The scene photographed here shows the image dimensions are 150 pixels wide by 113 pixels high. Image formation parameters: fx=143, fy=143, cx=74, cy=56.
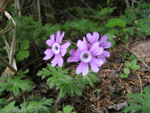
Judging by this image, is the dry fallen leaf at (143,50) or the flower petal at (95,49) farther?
the dry fallen leaf at (143,50)

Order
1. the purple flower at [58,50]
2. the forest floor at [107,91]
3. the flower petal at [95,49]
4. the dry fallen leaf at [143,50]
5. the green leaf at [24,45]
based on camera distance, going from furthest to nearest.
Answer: the dry fallen leaf at [143,50] < the green leaf at [24,45] < the forest floor at [107,91] < the purple flower at [58,50] < the flower petal at [95,49]

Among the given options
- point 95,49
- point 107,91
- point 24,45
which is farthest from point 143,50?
point 24,45

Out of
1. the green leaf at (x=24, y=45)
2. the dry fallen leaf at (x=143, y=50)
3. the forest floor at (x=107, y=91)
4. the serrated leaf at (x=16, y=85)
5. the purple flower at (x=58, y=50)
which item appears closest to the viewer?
the purple flower at (x=58, y=50)

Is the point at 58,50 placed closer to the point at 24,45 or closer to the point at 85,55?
the point at 85,55

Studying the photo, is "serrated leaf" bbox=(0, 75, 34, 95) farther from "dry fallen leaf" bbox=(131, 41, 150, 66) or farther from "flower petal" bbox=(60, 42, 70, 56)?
"dry fallen leaf" bbox=(131, 41, 150, 66)

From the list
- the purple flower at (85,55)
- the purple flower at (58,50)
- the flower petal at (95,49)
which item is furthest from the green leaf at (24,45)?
the flower petal at (95,49)

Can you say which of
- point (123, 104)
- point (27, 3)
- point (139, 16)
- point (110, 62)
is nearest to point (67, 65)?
point (110, 62)

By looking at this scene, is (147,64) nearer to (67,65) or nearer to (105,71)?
(105,71)

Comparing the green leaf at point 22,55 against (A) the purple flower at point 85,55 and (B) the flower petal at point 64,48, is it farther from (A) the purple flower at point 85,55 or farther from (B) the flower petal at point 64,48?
(A) the purple flower at point 85,55
